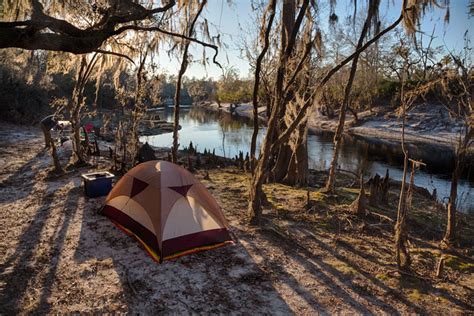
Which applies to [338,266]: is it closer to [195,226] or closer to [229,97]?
[195,226]

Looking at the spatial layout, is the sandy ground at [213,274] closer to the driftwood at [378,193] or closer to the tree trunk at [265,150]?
the tree trunk at [265,150]

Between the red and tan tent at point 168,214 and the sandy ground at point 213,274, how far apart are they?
0.21 metres

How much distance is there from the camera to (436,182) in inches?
673

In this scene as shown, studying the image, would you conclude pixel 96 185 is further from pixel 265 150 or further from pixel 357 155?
pixel 357 155

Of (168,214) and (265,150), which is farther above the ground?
(265,150)

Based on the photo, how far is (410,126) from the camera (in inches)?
1283

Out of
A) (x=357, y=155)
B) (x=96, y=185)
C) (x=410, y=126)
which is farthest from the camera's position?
(x=410, y=126)

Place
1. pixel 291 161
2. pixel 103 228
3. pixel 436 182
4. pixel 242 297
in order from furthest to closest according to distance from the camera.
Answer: pixel 436 182 → pixel 291 161 → pixel 103 228 → pixel 242 297

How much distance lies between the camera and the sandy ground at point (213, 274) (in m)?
4.39

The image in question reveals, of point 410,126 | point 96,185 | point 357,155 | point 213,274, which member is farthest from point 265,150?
point 410,126

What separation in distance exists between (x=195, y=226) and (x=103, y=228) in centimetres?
205

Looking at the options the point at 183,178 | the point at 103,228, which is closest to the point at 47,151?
the point at 103,228

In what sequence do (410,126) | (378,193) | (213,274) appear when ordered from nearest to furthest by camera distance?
1. (213,274)
2. (378,193)
3. (410,126)

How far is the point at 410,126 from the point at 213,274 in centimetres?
3275
